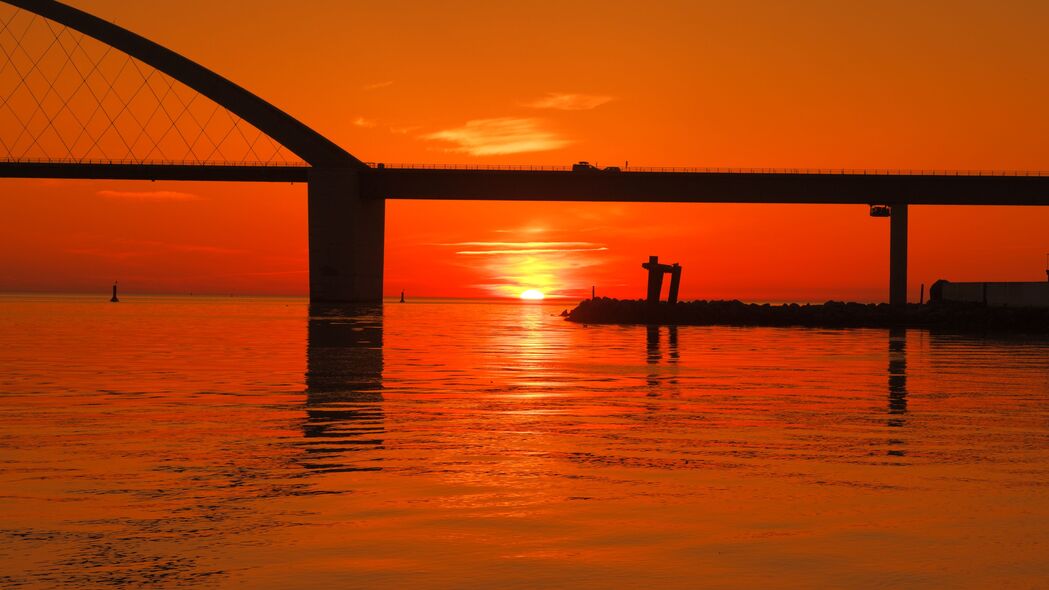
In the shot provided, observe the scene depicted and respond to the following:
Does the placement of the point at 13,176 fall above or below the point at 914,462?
above

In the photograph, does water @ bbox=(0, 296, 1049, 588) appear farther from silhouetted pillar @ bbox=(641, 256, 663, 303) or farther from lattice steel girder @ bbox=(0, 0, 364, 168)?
lattice steel girder @ bbox=(0, 0, 364, 168)

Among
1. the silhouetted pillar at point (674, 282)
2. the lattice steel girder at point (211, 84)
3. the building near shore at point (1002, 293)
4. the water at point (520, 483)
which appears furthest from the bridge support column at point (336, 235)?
the water at point (520, 483)

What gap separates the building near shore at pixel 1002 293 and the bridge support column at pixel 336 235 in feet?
198

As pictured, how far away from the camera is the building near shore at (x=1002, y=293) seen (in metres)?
67.7

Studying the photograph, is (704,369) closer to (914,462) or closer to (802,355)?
(802,355)

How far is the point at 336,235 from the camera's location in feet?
385

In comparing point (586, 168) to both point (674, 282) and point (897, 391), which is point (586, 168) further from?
point (897, 391)

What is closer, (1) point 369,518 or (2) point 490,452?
(1) point 369,518

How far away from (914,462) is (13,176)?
410ft

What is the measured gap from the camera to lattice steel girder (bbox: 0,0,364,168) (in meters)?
101

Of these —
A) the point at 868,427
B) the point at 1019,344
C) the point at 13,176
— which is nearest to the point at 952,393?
the point at 868,427

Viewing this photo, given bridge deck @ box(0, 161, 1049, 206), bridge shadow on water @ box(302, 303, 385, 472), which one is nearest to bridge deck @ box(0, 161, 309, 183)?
bridge deck @ box(0, 161, 1049, 206)

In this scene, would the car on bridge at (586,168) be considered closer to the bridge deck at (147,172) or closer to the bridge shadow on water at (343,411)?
the bridge deck at (147,172)

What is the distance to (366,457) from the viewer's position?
11.4 meters
